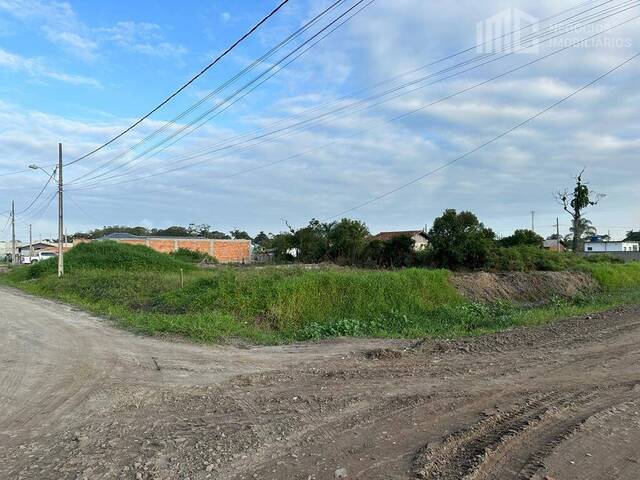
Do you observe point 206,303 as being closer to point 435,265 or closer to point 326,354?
point 326,354

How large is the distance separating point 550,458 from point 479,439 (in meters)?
0.70

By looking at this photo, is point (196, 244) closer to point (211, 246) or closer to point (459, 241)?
point (211, 246)

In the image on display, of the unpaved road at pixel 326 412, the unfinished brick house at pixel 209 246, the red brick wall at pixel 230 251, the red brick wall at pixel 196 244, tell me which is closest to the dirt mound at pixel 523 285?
the unpaved road at pixel 326 412

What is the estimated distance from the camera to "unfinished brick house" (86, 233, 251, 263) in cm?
8831

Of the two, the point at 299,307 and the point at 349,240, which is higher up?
the point at 349,240

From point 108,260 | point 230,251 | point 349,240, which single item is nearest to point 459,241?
point 349,240

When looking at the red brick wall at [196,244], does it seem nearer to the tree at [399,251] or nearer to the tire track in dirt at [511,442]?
the tree at [399,251]

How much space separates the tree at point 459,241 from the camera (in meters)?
39.0

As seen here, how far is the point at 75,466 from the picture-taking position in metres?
5.00

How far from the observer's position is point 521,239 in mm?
52625

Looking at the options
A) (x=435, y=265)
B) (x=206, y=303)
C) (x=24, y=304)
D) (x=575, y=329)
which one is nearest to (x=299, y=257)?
(x=435, y=265)

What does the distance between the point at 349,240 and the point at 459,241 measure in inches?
524

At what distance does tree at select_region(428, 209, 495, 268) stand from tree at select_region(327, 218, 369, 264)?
9.37m

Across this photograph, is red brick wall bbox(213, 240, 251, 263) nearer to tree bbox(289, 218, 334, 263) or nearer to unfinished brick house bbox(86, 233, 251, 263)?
unfinished brick house bbox(86, 233, 251, 263)
